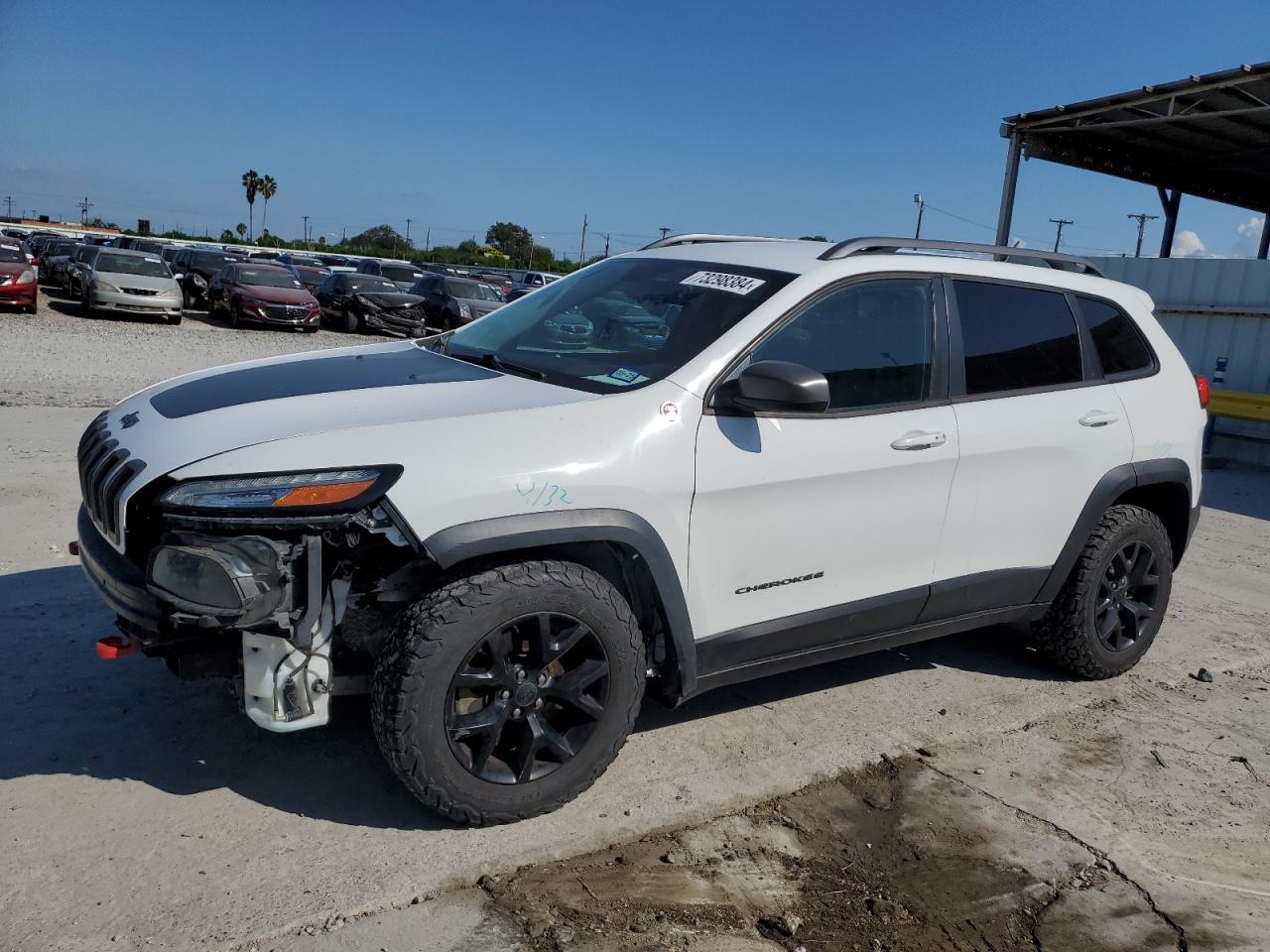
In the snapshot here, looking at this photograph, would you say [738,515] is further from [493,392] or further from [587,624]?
[493,392]

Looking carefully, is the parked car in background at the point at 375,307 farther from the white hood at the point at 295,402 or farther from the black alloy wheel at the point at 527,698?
the black alloy wheel at the point at 527,698

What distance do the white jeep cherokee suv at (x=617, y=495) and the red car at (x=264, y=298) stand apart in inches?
771

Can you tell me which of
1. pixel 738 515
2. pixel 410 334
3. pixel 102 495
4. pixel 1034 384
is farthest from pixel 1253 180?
pixel 102 495

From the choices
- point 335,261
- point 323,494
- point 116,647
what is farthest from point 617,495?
point 335,261

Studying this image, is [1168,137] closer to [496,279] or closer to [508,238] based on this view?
[496,279]

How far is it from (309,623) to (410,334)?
73.8 ft

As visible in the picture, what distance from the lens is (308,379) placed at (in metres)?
3.67

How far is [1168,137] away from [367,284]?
55.0ft

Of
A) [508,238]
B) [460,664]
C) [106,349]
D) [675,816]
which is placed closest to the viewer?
[460,664]

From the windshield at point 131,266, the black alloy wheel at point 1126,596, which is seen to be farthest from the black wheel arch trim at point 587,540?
the windshield at point 131,266

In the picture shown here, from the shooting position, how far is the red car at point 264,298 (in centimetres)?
2280

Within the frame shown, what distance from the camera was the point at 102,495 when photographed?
10.6 feet

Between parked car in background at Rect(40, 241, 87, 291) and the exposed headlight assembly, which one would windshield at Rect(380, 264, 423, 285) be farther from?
the exposed headlight assembly

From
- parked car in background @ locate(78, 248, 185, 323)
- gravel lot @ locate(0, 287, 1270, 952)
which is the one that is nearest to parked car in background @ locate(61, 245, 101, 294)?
parked car in background @ locate(78, 248, 185, 323)
